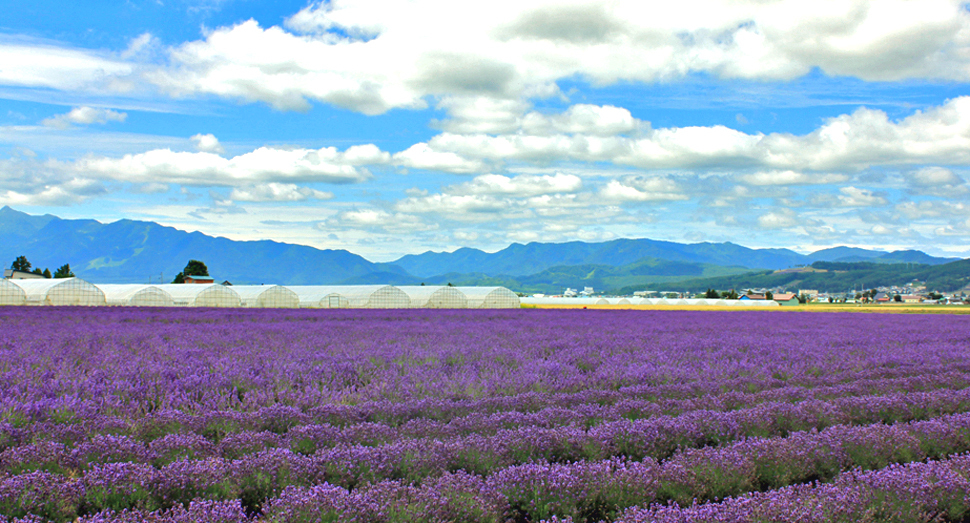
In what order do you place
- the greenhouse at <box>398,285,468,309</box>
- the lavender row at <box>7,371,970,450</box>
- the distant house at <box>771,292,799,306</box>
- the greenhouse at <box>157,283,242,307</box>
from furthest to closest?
the distant house at <box>771,292,799,306</box> < the greenhouse at <box>398,285,468,309</box> < the greenhouse at <box>157,283,242,307</box> < the lavender row at <box>7,371,970,450</box>

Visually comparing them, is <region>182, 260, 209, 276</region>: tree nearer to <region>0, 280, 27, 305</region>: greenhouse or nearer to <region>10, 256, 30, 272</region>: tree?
<region>10, 256, 30, 272</region>: tree

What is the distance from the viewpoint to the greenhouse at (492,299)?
178 feet

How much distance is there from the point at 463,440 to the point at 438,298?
1889 inches

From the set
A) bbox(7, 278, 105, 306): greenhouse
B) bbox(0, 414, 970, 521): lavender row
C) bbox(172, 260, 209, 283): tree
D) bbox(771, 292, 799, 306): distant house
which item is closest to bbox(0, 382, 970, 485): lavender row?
bbox(0, 414, 970, 521): lavender row

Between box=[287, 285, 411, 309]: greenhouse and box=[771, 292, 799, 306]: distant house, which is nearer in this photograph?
box=[287, 285, 411, 309]: greenhouse

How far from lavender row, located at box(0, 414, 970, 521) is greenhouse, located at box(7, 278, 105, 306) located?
53.1 meters

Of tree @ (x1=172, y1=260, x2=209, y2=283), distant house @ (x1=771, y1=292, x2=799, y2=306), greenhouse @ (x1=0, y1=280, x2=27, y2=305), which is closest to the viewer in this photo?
greenhouse @ (x1=0, y1=280, x2=27, y2=305)

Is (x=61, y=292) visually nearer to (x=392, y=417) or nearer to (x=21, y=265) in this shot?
(x=392, y=417)

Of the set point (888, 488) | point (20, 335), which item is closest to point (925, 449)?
point (888, 488)

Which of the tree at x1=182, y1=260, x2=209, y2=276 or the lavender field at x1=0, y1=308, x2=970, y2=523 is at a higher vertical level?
the tree at x1=182, y1=260, x2=209, y2=276

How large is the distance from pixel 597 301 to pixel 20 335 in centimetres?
6763

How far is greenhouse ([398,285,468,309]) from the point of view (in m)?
52.6

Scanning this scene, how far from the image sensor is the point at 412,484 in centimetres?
439

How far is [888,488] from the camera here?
4434mm
